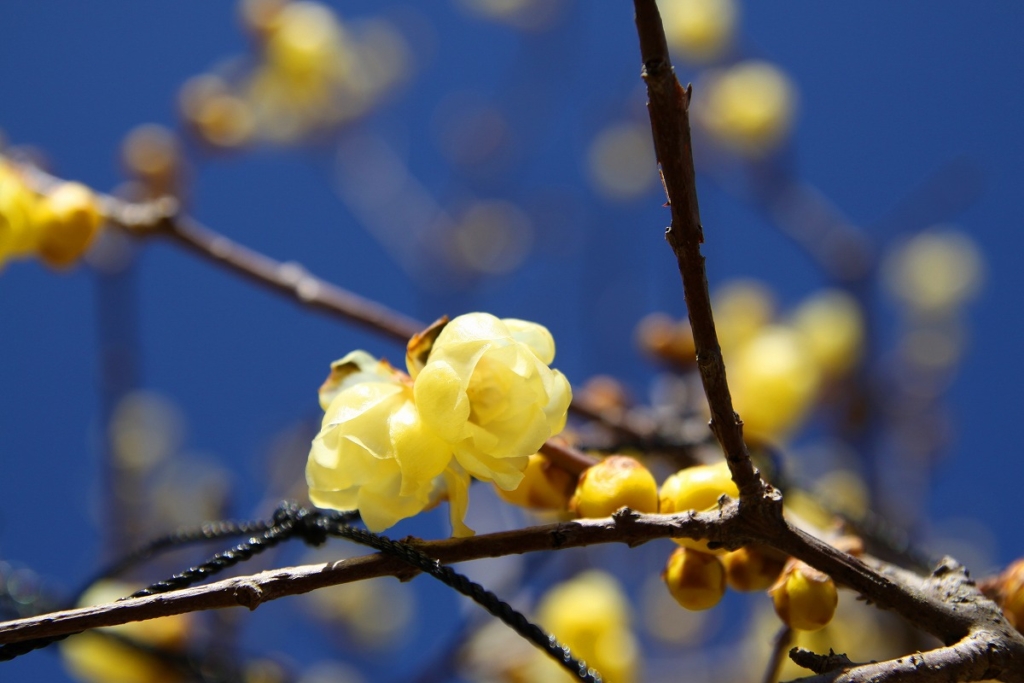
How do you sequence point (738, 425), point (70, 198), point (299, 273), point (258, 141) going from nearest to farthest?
point (738, 425) → point (70, 198) → point (299, 273) → point (258, 141)

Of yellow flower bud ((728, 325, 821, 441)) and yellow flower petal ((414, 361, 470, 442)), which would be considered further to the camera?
yellow flower bud ((728, 325, 821, 441))

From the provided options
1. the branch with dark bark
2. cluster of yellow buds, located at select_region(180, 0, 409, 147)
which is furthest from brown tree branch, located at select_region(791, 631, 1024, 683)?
cluster of yellow buds, located at select_region(180, 0, 409, 147)

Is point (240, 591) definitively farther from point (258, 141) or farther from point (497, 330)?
point (258, 141)

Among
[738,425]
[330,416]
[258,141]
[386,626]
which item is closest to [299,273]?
[330,416]

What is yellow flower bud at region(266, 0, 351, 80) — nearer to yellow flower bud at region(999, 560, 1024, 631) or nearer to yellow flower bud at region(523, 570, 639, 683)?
yellow flower bud at region(523, 570, 639, 683)

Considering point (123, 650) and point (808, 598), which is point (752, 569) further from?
point (123, 650)

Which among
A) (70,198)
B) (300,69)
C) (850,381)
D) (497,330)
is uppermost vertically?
(300,69)

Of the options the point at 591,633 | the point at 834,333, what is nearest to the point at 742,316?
the point at 834,333

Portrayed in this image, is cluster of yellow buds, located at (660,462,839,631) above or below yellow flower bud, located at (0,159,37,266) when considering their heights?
below
